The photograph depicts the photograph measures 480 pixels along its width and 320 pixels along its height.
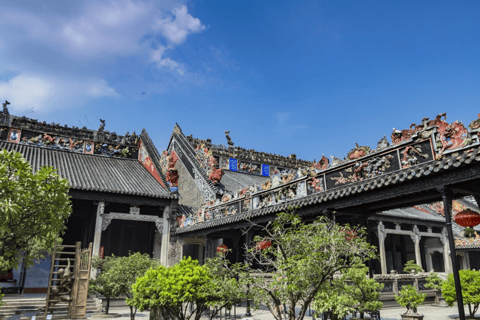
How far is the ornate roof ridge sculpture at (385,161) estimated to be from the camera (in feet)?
18.5

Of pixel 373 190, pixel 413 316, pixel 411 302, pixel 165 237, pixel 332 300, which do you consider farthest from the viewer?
pixel 165 237

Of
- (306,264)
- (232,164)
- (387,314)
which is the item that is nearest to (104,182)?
(232,164)

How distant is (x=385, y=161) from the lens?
6922mm

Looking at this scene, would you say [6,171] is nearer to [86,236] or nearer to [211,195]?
[211,195]

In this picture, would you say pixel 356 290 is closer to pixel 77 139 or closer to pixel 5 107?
pixel 77 139

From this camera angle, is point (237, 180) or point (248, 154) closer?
point (237, 180)

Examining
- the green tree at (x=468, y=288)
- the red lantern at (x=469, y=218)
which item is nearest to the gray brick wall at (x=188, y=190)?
the green tree at (x=468, y=288)

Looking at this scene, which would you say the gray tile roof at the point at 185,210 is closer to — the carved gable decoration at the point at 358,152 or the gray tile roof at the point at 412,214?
the gray tile roof at the point at 412,214

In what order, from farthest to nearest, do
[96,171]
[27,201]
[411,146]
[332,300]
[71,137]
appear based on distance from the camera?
[71,137], [96,171], [411,146], [27,201], [332,300]

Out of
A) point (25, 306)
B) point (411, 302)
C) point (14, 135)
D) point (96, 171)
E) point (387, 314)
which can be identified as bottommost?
point (387, 314)

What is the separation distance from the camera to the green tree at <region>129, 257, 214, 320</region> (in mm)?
5415

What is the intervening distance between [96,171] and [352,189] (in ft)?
43.3

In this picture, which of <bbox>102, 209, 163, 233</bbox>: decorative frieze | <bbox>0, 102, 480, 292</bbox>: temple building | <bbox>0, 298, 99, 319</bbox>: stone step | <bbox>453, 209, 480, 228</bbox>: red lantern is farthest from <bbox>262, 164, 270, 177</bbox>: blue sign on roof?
<bbox>453, 209, 480, 228</bbox>: red lantern

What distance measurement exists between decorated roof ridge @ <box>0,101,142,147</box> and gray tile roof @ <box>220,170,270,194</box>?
5.83 m
